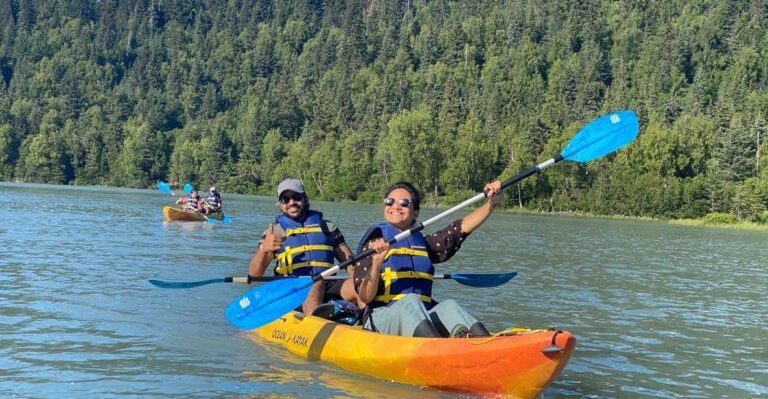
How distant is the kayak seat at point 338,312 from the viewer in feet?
30.5

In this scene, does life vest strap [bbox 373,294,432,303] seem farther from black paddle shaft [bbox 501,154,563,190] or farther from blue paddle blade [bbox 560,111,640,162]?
blue paddle blade [bbox 560,111,640,162]

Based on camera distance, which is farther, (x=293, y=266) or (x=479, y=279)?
(x=479, y=279)

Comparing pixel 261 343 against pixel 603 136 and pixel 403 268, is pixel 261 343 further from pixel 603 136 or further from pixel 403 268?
pixel 603 136

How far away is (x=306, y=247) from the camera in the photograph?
9.73 metres

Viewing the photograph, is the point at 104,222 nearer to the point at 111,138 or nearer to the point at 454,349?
the point at 454,349

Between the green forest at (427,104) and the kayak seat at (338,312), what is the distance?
65.6 m

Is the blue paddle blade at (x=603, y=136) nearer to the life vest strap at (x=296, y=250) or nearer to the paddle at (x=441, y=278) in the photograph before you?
the paddle at (x=441, y=278)

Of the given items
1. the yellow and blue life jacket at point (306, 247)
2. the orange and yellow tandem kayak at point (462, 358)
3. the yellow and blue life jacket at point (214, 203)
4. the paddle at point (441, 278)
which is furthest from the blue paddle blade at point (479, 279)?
the yellow and blue life jacket at point (214, 203)

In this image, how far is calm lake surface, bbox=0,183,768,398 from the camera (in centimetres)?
806

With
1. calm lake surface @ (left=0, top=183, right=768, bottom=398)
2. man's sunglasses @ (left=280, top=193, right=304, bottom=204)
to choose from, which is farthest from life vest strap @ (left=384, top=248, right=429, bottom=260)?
man's sunglasses @ (left=280, top=193, right=304, bottom=204)

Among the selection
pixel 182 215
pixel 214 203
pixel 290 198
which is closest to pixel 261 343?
pixel 290 198

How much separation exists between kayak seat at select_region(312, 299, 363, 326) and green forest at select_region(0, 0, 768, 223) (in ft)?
215

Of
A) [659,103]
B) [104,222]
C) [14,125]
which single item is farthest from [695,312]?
[14,125]

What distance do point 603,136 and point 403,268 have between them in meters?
3.43
